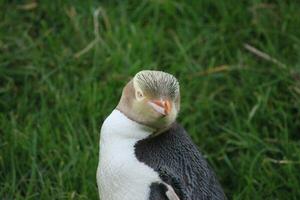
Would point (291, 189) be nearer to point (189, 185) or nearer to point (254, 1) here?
point (189, 185)

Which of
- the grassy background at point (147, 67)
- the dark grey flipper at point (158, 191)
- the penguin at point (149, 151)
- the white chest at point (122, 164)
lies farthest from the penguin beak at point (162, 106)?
the grassy background at point (147, 67)

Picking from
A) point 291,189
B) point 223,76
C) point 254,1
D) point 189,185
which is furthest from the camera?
point 254,1

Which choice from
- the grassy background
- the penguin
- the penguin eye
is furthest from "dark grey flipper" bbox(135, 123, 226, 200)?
the grassy background

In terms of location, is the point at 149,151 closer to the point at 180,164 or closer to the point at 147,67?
the point at 180,164

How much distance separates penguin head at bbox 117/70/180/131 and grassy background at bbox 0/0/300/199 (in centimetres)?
57

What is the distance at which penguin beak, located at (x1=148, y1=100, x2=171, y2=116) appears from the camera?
7.63 feet

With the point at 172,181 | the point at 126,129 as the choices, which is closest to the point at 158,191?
the point at 172,181

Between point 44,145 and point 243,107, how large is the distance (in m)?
0.87

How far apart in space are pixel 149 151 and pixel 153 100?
0.16 metres

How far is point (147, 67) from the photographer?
3520 millimetres

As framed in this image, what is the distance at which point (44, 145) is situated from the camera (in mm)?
3062

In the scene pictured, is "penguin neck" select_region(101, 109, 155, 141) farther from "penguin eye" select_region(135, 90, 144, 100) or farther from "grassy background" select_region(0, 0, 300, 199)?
"grassy background" select_region(0, 0, 300, 199)

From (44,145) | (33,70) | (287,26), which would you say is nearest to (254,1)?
(287,26)

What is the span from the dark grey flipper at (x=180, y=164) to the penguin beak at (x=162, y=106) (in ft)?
0.44
